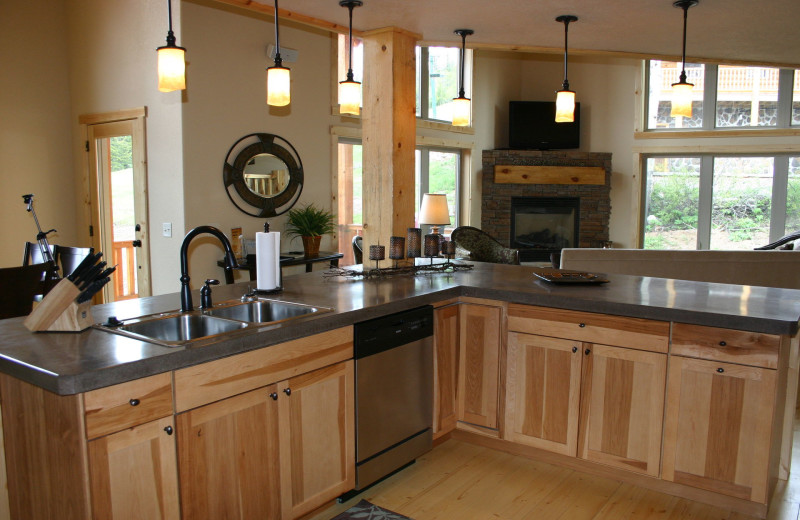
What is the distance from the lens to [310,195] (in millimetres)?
6117

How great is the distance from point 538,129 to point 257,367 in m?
7.62

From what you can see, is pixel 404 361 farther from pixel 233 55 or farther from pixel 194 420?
pixel 233 55

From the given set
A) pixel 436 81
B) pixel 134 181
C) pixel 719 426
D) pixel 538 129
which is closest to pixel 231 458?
pixel 719 426

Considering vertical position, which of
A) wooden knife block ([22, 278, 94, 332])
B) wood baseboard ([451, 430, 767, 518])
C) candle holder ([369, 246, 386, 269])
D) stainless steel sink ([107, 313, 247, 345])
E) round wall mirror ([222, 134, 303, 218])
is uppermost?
round wall mirror ([222, 134, 303, 218])

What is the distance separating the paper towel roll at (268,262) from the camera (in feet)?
9.08

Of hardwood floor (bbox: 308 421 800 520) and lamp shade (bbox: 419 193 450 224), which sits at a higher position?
lamp shade (bbox: 419 193 450 224)

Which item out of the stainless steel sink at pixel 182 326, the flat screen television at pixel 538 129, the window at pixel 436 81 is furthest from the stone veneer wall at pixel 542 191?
the stainless steel sink at pixel 182 326

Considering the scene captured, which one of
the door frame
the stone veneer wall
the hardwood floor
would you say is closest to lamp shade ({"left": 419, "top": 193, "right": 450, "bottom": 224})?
the stone veneer wall

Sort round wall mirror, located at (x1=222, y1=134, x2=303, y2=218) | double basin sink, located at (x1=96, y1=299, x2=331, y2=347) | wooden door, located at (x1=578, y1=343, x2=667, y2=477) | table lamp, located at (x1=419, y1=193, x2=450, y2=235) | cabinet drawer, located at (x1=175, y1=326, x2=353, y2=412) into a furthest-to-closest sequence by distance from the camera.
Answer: table lamp, located at (x1=419, y1=193, x2=450, y2=235)
round wall mirror, located at (x1=222, y1=134, x2=303, y2=218)
wooden door, located at (x1=578, y1=343, x2=667, y2=477)
double basin sink, located at (x1=96, y1=299, x2=331, y2=347)
cabinet drawer, located at (x1=175, y1=326, x2=353, y2=412)

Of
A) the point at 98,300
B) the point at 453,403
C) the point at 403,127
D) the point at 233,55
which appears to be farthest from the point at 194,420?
the point at 98,300

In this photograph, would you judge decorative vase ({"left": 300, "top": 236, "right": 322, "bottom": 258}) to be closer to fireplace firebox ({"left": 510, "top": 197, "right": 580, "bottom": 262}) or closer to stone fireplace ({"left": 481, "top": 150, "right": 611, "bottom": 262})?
stone fireplace ({"left": 481, "top": 150, "right": 611, "bottom": 262})

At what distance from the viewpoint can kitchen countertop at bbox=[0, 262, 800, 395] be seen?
67.8 inches

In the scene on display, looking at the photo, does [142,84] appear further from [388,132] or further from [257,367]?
[257,367]

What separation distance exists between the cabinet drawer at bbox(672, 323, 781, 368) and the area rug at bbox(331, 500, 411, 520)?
1381 mm
